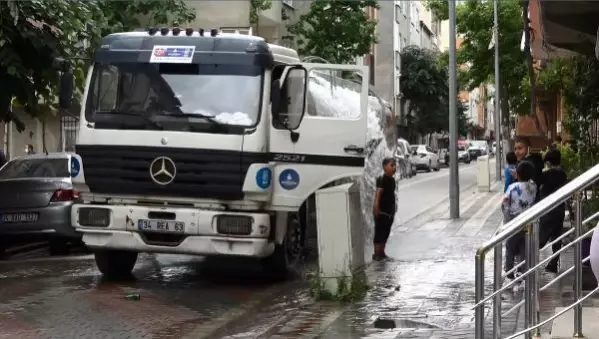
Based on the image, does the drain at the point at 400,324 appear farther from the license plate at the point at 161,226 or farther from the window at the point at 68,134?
the window at the point at 68,134

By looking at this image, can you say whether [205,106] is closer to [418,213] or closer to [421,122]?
[418,213]

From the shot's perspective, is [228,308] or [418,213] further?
[418,213]

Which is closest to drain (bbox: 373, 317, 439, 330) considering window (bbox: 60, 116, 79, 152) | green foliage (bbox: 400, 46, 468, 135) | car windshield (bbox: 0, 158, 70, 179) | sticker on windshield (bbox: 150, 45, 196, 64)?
sticker on windshield (bbox: 150, 45, 196, 64)

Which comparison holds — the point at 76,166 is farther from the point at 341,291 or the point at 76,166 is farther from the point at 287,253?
the point at 341,291

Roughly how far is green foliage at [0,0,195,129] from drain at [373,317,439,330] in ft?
20.2

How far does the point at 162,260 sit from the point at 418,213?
10816 mm

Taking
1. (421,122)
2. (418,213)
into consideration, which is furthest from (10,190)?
(421,122)

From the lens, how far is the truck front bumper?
11281mm

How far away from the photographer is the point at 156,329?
30.3 ft

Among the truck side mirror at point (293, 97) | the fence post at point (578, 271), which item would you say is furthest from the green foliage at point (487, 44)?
the fence post at point (578, 271)

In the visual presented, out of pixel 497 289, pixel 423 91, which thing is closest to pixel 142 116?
pixel 497 289

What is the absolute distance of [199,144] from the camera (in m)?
11.2

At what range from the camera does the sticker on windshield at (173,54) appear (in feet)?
37.8

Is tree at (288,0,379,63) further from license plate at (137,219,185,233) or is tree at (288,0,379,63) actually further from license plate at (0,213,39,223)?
license plate at (137,219,185,233)
